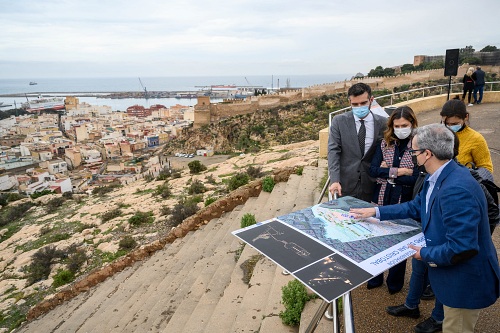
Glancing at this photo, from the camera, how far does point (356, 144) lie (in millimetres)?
3268

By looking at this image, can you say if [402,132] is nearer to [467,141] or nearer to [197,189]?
[467,141]

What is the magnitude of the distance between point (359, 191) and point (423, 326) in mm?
1281

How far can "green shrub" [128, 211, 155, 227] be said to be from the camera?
885 centimetres

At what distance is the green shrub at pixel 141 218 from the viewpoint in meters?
8.85

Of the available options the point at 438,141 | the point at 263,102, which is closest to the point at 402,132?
the point at 438,141

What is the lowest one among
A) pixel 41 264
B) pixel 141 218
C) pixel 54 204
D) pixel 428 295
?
pixel 54 204

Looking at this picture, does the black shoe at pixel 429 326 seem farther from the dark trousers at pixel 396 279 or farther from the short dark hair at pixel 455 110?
the short dark hair at pixel 455 110

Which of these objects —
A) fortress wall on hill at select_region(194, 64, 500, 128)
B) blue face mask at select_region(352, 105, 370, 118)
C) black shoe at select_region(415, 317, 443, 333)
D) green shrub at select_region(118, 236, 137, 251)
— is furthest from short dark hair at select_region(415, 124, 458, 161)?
fortress wall on hill at select_region(194, 64, 500, 128)

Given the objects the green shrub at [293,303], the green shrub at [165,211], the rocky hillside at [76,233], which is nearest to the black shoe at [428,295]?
the green shrub at [293,303]

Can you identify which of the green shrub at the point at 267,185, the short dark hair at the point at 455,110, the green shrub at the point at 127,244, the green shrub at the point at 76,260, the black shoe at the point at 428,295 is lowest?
the green shrub at the point at 76,260

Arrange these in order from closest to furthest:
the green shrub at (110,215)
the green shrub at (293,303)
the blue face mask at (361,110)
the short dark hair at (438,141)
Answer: the short dark hair at (438,141) < the green shrub at (293,303) < the blue face mask at (361,110) < the green shrub at (110,215)

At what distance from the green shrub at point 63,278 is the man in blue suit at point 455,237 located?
292 inches

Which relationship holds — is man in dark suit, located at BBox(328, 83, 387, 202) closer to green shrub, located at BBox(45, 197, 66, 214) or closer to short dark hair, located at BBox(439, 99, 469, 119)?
short dark hair, located at BBox(439, 99, 469, 119)

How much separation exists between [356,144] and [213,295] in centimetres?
287
